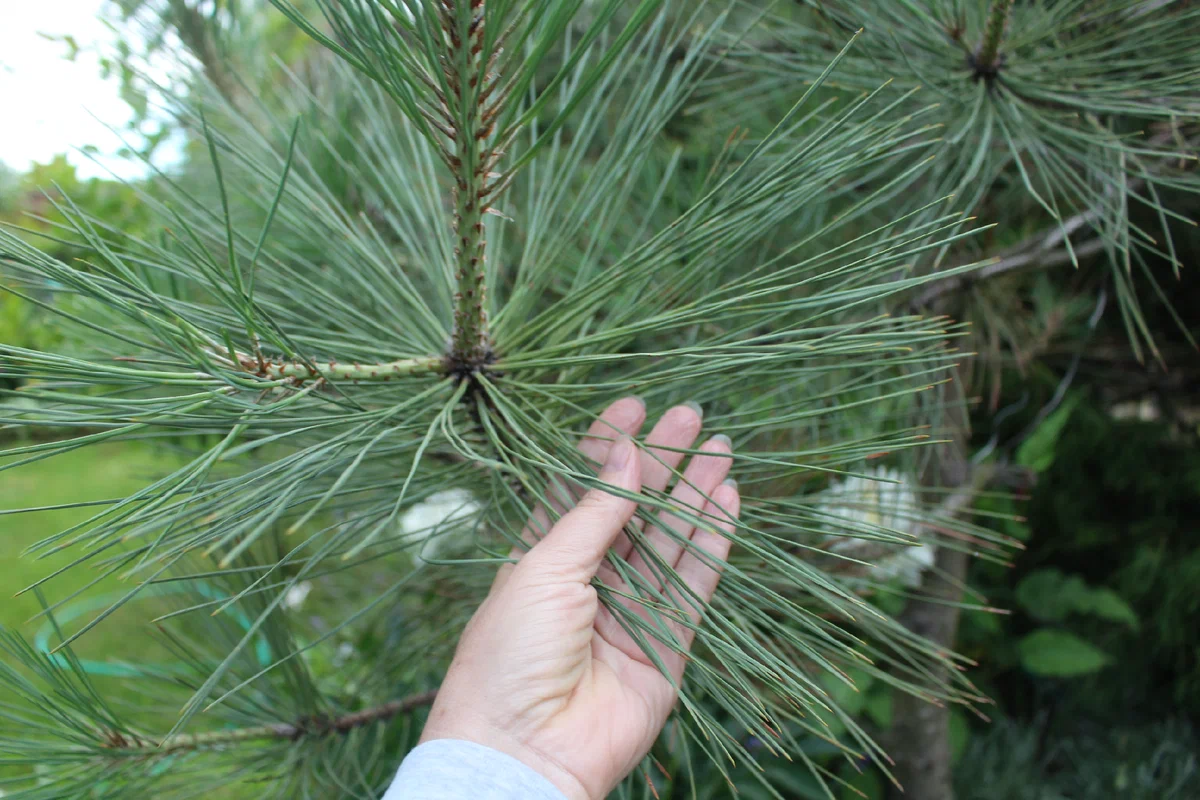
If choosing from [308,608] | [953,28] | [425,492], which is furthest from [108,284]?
[308,608]

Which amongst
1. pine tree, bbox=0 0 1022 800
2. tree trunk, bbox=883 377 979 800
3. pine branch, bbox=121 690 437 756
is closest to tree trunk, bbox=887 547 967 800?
tree trunk, bbox=883 377 979 800

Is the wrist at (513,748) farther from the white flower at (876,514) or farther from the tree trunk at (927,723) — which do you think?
the tree trunk at (927,723)

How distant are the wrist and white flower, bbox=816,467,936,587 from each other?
205mm

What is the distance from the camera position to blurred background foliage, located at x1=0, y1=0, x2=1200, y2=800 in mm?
1014

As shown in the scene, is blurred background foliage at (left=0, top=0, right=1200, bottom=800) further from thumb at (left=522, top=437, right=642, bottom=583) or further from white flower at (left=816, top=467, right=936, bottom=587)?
thumb at (left=522, top=437, right=642, bottom=583)

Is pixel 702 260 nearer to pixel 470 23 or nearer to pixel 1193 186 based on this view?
pixel 470 23

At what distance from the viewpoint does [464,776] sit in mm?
420

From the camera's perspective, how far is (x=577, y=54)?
1.15 ft

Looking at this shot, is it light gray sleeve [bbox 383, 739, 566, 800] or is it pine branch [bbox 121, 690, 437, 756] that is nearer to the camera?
light gray sleeve [bbox 383, 739, 566, 800]

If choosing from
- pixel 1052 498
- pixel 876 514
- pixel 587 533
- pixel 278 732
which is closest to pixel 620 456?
pixel 587 533

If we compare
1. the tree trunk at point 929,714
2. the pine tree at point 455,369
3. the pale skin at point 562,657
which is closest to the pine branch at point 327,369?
the pine tree at point 455,369

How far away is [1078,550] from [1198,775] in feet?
1.41

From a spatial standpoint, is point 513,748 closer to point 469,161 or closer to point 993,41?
point 469,161

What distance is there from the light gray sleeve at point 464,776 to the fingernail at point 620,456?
0.55 ft
